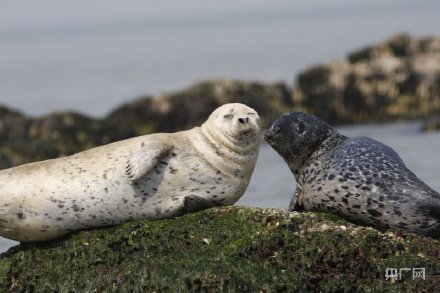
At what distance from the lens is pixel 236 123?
1041 centimetres

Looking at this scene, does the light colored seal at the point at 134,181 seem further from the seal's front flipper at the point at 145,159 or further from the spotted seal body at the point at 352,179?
the spotted seal body at the point at 352,179

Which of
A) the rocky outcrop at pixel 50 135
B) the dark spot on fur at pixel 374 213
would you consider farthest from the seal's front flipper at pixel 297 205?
the rocky outcrop at pixel 50 135

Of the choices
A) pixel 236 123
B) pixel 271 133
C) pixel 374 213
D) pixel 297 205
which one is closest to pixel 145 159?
pixel 236 123

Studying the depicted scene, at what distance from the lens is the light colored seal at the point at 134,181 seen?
10.2 m

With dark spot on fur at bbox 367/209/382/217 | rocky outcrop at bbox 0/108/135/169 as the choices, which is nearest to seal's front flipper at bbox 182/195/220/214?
dark spot on fur at bbox 367/209/382/217

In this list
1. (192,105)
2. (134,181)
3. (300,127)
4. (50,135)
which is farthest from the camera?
(192,105)

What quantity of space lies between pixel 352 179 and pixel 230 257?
4.05 ft

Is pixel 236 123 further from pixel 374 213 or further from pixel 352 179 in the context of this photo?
pixel 374 213

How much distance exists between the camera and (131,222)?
10.1 meters

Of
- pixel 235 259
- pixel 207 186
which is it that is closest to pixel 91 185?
pixel 207 186

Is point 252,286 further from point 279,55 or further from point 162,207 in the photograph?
point 279,55

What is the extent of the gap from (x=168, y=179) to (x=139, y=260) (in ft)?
3.31

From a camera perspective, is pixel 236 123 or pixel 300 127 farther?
pixel 300 127

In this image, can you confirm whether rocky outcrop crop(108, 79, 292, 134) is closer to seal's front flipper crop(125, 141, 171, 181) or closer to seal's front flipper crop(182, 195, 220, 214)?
seal's front flipper crop(125, 141, 171, 181)
